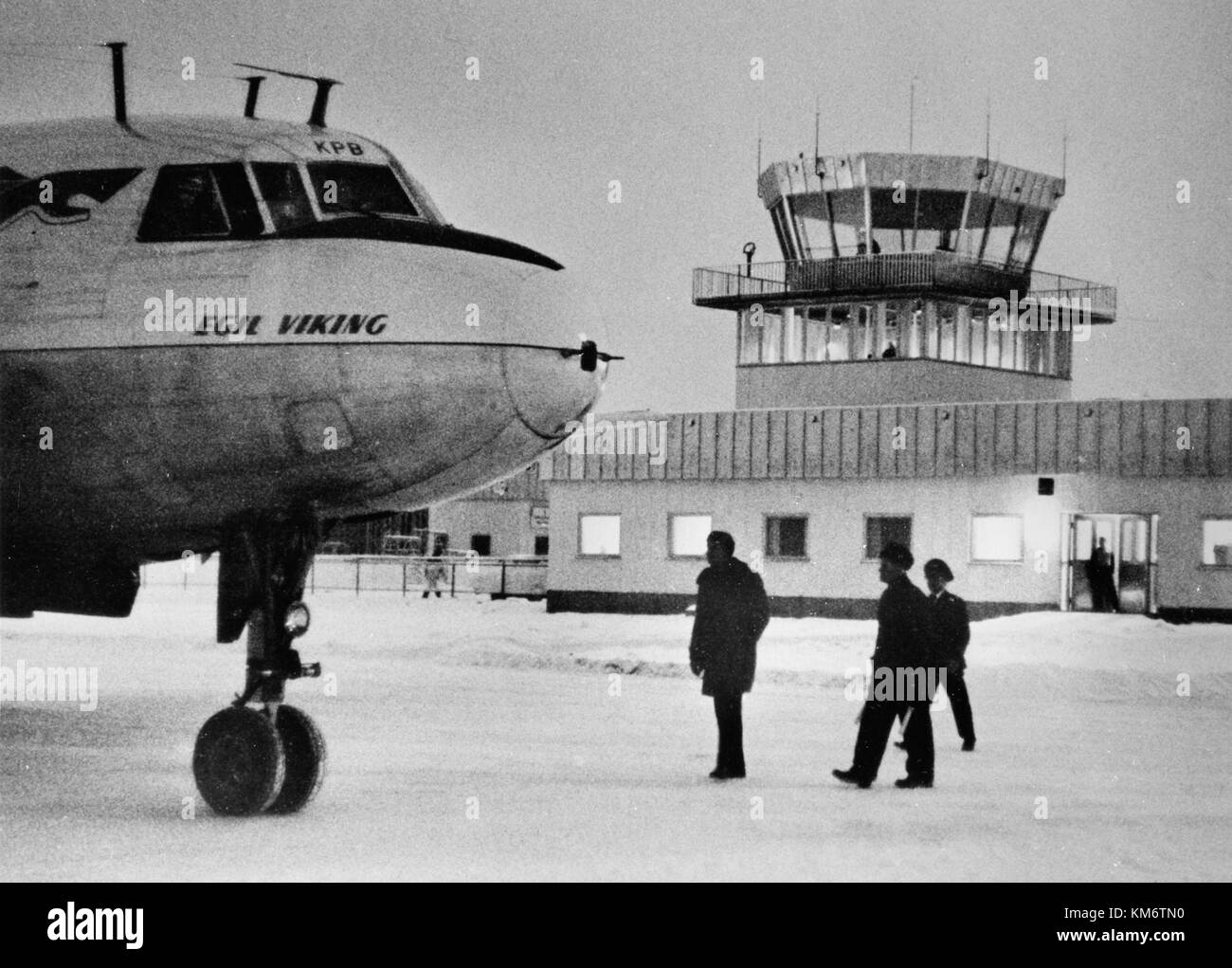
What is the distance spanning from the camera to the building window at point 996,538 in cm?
3850

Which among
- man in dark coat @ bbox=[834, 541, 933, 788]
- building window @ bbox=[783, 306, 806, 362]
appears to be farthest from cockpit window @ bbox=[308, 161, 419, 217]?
building window @ bbox=[783, 306, 806, 362]

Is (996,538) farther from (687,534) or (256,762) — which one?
(256,762)

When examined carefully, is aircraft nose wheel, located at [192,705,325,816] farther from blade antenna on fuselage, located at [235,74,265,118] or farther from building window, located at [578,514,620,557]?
building window, located at [578,514,620,557]

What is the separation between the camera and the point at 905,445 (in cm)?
3941

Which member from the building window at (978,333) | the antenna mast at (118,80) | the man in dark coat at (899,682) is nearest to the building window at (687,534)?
the building window at (978,333)

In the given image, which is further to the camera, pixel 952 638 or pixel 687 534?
pixel 687 534

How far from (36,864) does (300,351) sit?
3.10 metres

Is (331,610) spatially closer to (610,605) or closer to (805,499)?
(610,605)

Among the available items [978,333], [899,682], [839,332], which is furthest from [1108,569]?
[899,682]

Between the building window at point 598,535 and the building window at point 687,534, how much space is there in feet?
4.95

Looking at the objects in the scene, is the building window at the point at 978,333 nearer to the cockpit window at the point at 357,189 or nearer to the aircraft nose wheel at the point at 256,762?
the cockpit window at the point at 357,189

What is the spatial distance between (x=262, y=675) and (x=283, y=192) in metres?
2.90

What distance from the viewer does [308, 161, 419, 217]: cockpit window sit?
11.3 m

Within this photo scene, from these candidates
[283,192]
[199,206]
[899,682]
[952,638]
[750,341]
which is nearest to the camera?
[199,206]
